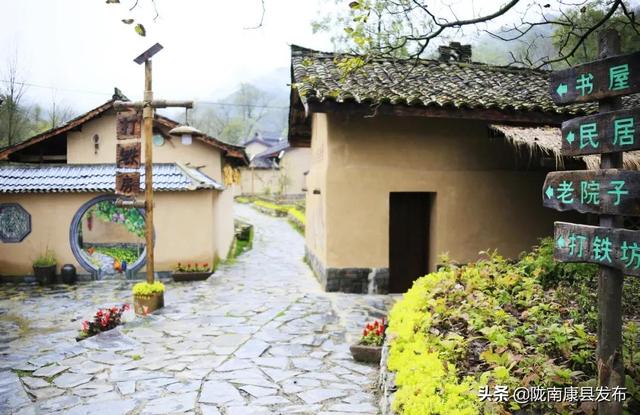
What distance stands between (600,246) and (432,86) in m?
7.58

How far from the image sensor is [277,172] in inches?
1649

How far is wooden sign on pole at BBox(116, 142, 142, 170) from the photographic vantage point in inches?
364

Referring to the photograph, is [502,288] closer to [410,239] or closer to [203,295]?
[410,239]

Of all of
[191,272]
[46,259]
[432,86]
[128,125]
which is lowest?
[191,272]

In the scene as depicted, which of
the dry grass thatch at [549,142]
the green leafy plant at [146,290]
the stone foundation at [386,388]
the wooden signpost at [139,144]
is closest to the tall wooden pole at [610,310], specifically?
the stone foundation at [386,388]

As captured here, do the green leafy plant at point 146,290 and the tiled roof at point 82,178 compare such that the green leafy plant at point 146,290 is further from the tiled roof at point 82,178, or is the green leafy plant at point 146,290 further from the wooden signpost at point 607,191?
the wooden signpost at point 607,191

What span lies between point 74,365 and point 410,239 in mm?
7290

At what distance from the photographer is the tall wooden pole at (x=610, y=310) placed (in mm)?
3080

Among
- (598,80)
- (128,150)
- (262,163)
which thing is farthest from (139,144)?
(262,163)

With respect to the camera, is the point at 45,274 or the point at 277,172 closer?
the point at 45,274

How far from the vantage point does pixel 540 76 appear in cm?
1206

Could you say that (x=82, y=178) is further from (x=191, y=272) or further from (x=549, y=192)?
(x=549, y=192)

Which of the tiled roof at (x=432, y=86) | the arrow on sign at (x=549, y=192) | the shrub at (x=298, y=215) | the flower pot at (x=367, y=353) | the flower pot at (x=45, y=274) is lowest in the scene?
the flower pot at (x=45, y=274)

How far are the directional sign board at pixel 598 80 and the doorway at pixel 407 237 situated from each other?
732 cm
